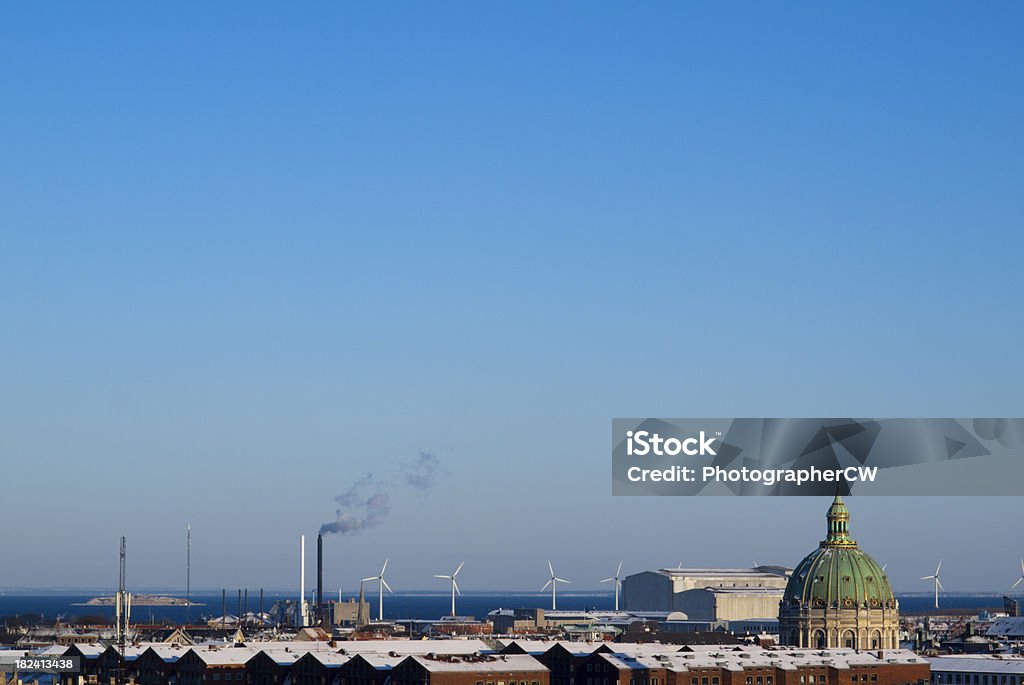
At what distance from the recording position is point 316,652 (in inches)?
5782

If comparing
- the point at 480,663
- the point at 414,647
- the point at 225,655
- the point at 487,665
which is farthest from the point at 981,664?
the point at 225,655

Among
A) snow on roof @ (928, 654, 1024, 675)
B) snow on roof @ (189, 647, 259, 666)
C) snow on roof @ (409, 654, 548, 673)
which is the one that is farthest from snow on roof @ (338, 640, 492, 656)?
snow on roof @ (928, 654, 1024, 675)

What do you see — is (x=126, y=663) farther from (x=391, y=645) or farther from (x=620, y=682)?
(x=620, y=682)

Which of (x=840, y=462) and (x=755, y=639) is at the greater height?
(x=840, y=462)

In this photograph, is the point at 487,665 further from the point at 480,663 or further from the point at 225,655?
the point at 225,655

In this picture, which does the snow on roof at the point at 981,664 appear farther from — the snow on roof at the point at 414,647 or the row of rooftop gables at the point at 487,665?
the snow on roof at the point at 414,647

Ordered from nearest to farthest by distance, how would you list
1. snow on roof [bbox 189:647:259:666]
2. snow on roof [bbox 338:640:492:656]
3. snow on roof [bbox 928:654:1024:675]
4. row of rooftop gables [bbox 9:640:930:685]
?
row of rooftop gables [bbox 9:640:930:685] → snow on roof [bbox 189:647:259:666] → snow on roof [bbox 928:654:1024:675] → snow on roof [bbox 338:640:492:656]

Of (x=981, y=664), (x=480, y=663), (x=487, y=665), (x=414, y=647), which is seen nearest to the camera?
(x=487, y=665)

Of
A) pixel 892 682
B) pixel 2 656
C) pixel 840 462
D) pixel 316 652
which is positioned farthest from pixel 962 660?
pixel 2 656

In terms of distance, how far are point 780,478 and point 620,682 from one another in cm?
2734

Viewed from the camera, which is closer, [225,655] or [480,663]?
[480,663]

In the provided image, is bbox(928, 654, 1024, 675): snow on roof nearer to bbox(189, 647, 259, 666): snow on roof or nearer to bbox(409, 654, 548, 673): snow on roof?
bbox(409, 654, 548, 673): snow on roof

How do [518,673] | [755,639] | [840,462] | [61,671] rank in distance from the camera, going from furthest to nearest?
[755,639]
[840,462]
[61,671]
[518,673]

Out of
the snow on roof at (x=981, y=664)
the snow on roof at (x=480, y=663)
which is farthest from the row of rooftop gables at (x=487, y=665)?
the snow on roof at (x=981, y=664)
